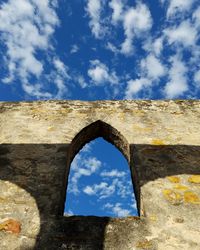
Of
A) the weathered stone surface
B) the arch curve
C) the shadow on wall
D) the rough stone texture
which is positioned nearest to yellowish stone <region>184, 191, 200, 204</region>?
the rough stone texture

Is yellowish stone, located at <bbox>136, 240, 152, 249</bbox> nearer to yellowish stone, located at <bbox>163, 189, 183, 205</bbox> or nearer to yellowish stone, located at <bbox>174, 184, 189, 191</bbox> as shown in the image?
yellowish stone, located at <bbox>163, 189, 183, 205</bbox>

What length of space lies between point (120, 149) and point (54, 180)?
1.68 m

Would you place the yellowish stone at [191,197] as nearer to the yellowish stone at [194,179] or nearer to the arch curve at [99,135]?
the yellowish stone at [194,179]

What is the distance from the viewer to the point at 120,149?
6215mm

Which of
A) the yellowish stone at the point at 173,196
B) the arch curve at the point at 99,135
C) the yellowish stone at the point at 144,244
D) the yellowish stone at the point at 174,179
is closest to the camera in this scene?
the yellowish stone at the point at 144,244

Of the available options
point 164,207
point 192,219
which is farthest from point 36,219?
point 192,219

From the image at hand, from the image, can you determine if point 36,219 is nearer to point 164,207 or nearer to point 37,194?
point 37,194

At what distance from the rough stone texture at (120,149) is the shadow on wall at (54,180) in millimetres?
14

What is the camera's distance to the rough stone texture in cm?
425

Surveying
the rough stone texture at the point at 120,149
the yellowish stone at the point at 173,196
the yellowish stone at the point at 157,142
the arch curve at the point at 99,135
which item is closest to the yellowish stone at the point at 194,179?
the rough stone texture at the point at 120,149

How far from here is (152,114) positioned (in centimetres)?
665

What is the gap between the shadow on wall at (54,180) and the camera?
425 cm

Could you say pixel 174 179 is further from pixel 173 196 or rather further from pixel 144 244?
pixel 144 244

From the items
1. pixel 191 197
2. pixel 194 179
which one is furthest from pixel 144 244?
pixel 194 179
